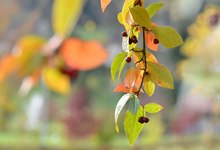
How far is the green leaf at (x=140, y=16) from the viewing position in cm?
16

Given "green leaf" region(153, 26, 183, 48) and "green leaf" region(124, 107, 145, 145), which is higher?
"green leaf" region(153, 26, 183, 48)

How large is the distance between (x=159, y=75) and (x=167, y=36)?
1 cm

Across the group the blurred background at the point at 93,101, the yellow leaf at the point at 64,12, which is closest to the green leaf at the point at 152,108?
the yellow leaf at the point at 64,12

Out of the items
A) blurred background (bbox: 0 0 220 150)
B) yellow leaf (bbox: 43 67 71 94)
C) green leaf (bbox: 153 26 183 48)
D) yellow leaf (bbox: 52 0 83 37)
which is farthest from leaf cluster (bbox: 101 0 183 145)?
blurred background (bbox: 0 0 220 150)

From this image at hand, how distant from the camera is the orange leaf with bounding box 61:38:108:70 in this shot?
0.61 metres

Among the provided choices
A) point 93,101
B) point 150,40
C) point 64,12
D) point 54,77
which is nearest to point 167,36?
point 150,40

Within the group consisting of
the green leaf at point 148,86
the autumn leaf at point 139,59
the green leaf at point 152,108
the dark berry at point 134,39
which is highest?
the dark berry at point 134,39

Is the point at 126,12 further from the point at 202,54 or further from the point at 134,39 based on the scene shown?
the point at 202,54

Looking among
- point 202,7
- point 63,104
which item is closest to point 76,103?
point 63,104

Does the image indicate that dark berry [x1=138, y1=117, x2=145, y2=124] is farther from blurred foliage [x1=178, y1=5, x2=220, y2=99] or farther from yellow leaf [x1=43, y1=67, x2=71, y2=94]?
blurred foliage [x1=178, y1=5, x2=220, y2=99]

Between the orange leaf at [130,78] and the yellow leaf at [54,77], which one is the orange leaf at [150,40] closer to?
the orange leaf at [130,78]

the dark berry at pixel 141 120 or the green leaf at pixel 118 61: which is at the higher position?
the green leaf at pixel 118 61

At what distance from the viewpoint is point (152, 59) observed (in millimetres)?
163

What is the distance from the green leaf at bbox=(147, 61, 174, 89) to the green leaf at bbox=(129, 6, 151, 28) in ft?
0.04
